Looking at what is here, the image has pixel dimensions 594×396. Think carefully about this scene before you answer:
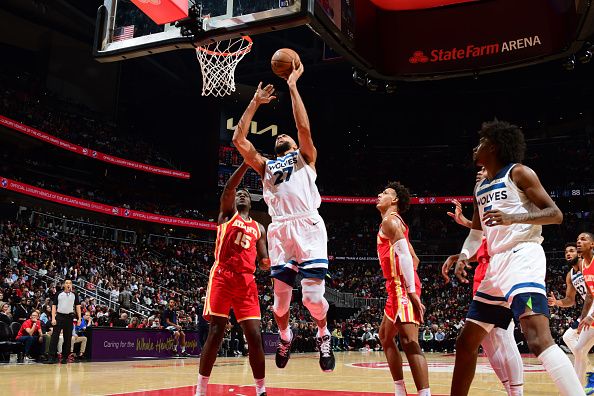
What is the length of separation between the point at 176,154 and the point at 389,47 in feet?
86.6

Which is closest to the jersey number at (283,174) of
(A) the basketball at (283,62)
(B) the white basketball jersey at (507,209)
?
(A) the basketball at (283,62)

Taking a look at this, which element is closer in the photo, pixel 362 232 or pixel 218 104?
pixel 218 104

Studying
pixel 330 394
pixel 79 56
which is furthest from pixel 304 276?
pixel 79 56

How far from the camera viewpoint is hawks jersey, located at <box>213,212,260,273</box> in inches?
209

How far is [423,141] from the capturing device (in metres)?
37.1

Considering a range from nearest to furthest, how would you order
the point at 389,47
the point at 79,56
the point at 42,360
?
the point at 389,47, the point at 42,360, the point at 79,56

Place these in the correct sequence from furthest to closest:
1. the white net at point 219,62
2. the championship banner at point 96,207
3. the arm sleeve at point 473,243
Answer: the championship banner at point 96,207, the white net at point 219,62, the arm sleeve at point 473,243

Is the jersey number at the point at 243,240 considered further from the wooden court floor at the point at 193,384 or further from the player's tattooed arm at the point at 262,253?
the wooden court floor at the point at 193,384

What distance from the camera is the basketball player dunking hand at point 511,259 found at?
3.31 metres

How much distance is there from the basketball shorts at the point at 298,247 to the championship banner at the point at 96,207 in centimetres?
1916

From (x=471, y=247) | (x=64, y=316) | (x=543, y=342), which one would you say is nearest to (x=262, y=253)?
(x=471, y=247)

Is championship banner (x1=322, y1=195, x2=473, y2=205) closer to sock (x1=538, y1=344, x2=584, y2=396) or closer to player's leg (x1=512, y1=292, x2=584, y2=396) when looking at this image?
player's leg (x1=512, y1=292, x2=584, y2=396)

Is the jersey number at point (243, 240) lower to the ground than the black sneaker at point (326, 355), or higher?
higher

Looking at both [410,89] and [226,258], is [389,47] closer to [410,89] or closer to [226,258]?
[226,258]
